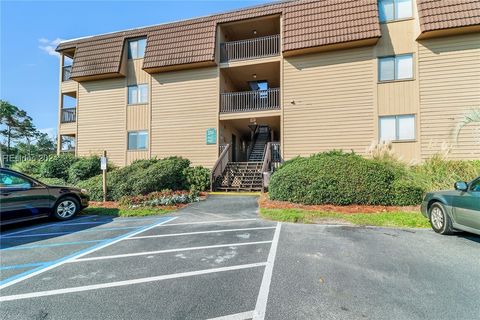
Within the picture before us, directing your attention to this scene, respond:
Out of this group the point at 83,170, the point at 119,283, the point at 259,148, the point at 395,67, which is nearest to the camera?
the point at 119,283

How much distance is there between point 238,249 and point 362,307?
2376 mm

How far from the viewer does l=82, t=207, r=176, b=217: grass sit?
27.7 feet

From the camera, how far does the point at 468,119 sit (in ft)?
34.6

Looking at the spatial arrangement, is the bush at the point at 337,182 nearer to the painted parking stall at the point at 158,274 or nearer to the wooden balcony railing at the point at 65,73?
the painted parking stall at the point at 158,274

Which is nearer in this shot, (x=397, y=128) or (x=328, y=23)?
(x=397, y=128)

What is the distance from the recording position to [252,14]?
13.7 meters

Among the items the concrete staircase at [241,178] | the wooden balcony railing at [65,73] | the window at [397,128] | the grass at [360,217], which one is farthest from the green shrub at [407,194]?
the wooden balcony railing at [65,73]

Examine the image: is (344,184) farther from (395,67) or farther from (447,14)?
(447,14)

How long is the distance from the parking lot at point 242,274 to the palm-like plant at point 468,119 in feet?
26.4

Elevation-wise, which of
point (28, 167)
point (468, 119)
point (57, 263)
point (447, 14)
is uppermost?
point (447, 14)

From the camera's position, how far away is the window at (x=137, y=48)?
51.8 feet

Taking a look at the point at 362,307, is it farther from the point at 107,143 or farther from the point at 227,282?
the point at 107,143

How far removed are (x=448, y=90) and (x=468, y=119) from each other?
1.59 m

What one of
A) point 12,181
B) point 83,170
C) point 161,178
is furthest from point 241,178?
point 83,170
